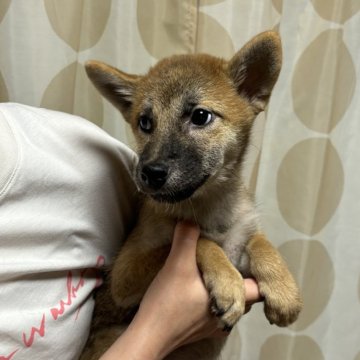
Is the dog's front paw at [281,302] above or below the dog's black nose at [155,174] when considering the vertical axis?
below

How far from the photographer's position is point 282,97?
155 centimetres

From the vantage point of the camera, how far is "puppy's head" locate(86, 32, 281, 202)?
1.01 m

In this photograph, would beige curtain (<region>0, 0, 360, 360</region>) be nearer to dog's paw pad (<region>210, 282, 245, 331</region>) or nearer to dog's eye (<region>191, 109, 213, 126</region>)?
dog's eye (<region>191, 109, 213, 126</region>)

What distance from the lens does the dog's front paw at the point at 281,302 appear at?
104cm

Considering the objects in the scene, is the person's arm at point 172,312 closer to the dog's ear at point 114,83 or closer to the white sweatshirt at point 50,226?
the white sweatshirt at point 50,226

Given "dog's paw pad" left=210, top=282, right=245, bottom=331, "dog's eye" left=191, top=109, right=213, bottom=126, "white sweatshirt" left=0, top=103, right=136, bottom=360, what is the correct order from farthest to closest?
"dog's eye" left=191, top=109, right=213, bottom=126 → "dog's paw pad" left=210, top=282, right=245, bottom=331 → "white sweatshirt" left=0, top=103, right=136, bottom=360

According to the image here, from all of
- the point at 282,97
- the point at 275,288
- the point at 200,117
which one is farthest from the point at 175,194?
the point at 282,97

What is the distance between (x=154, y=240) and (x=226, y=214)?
0.24m

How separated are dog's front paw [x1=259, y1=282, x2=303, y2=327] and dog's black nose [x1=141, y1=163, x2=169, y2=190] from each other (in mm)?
412

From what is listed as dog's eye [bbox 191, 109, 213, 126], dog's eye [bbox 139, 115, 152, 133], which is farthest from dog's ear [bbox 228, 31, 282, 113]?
dog's eye [bbox 139, 115, 152, 133]

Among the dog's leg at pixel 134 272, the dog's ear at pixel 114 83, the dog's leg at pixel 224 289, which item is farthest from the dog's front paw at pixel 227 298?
the dog's ear at pixel 114 83

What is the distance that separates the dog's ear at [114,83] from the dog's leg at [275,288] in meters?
0.64

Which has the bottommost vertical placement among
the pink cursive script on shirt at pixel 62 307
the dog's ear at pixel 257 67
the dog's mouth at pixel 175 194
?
the pink cursive script on shirt at pixel 62 307

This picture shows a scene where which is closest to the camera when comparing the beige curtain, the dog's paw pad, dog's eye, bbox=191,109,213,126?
the dog's paw pad
